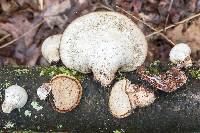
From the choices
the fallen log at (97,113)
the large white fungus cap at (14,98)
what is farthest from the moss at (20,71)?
the large white fungus cap at (14,98)

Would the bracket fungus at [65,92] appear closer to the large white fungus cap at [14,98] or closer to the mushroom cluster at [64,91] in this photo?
the mushroom cluster at [64,91]

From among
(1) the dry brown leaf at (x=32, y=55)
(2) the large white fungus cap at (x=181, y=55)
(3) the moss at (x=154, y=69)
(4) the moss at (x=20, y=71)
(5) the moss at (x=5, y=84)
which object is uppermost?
(2) the large white fungus cap at (x=181, y=55)

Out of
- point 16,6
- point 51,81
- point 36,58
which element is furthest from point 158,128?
point 16,6

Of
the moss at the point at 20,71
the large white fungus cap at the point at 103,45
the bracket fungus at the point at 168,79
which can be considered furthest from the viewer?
the moss at the point at 20,71

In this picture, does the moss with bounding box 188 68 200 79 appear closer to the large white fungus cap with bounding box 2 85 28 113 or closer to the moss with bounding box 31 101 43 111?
the moss with bounding box 31 101 43 111

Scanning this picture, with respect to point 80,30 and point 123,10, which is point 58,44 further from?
point 123,10
